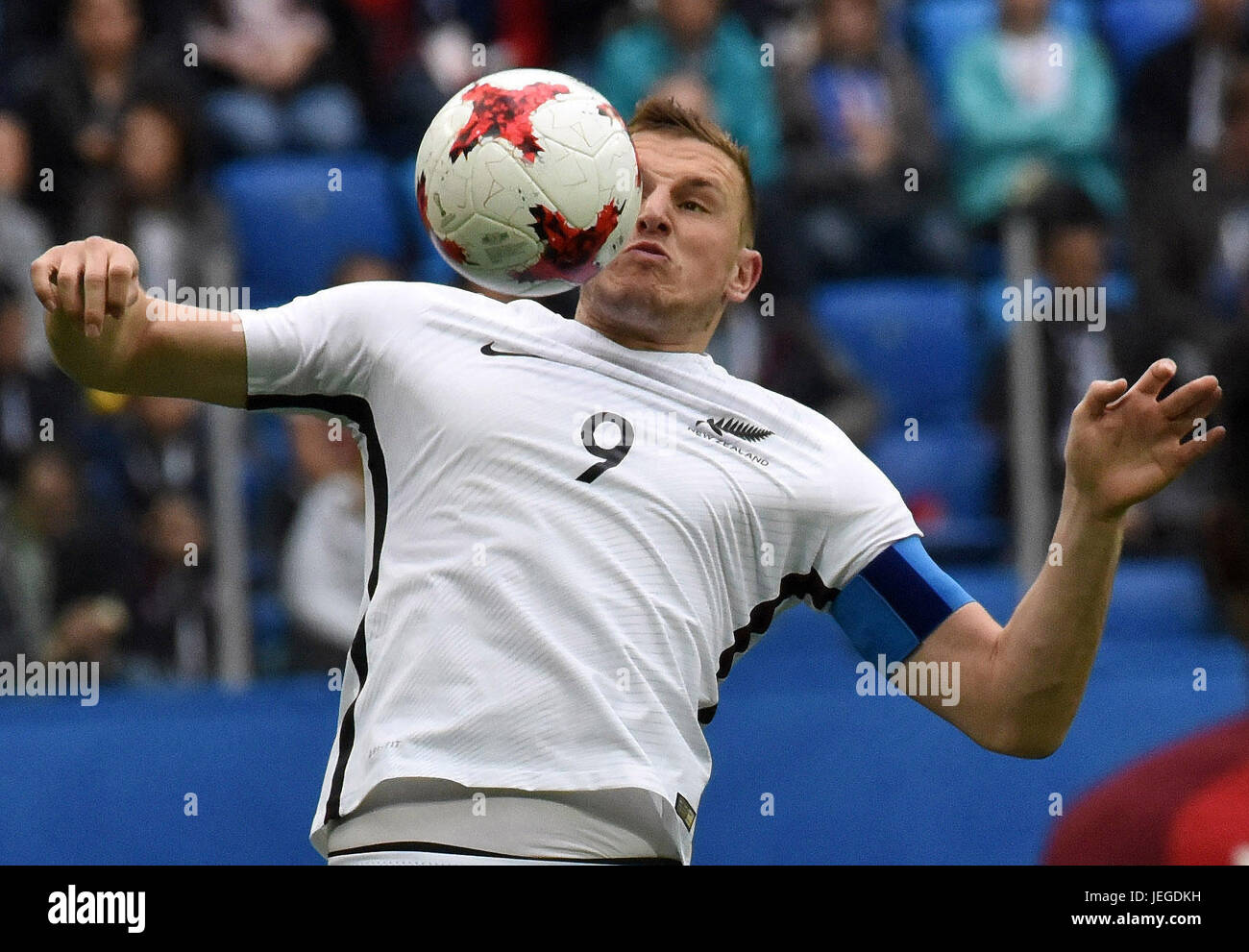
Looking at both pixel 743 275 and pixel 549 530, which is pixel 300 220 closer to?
pixel 743 275

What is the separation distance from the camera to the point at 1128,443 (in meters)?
3.42

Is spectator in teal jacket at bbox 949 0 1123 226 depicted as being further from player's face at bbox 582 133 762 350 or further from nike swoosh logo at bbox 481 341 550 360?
nike swoosh logo at bbox 481 341 550 360

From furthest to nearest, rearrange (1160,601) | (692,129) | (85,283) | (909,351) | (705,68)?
(705,68) → (909,351) → (1160,601) → (692,129) → (85,283)

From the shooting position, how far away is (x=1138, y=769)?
14.8ft

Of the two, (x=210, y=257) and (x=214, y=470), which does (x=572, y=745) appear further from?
(x=210, y=257)

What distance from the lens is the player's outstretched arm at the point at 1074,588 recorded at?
11.1 feet

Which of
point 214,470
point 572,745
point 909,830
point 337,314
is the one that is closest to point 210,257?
point 214,470

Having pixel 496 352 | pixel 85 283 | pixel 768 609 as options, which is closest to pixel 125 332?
pixel 85 283

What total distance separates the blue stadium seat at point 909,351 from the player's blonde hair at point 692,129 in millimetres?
3973

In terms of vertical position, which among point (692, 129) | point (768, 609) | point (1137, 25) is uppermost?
point (1137, 25)

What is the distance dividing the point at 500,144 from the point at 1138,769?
2252 millimetres

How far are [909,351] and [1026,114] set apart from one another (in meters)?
1.64

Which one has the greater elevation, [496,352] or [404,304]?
[404,304]

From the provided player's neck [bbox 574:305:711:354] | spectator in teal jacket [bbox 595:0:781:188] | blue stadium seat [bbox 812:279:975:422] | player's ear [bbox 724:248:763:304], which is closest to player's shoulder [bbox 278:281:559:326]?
player's neck [bbox 574:305:711:354]
